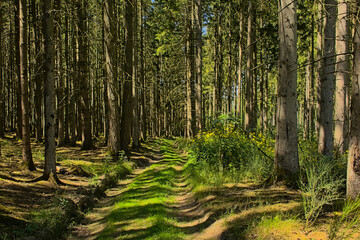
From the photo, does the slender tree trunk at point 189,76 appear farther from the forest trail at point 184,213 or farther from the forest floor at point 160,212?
the forest trail at point 184,213

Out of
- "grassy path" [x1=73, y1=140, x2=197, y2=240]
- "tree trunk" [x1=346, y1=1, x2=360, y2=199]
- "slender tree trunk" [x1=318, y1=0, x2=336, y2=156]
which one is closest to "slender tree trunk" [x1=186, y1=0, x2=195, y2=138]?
"grassy path" [x1=73, y1=140, x2=197, y2=240]

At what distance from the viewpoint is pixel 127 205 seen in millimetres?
6926

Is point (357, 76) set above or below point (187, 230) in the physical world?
above

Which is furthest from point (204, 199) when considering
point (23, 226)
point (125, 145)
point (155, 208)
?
point (125, 145)

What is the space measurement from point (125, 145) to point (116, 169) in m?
4.49

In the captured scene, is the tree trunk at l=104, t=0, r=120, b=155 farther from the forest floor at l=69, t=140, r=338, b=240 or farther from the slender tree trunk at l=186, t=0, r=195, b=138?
the slender tree trunk at l=186, t=0, r=195, b=138

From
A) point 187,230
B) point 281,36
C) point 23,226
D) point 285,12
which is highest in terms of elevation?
point 285,12

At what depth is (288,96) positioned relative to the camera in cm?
600

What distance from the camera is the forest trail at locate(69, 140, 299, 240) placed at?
498 centimetres

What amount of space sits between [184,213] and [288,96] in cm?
371

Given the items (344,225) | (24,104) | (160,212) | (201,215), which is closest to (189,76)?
(24,104)

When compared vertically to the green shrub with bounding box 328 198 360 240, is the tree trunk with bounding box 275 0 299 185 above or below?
above

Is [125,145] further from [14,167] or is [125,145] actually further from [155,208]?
[155,208]

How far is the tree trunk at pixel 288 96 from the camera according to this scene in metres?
5.99
